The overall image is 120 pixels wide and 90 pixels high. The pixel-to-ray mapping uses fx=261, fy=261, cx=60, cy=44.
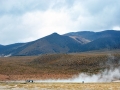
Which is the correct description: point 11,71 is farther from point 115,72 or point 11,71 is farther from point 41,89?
point 41,89

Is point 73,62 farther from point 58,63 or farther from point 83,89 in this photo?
point 83,89

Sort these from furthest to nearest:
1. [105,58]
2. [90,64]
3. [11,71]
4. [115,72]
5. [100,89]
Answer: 1. [105,58]
2. [90,64]
3. [11,71]
4. [115,72]
5. [100,89]

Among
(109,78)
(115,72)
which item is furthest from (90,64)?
(109,78)

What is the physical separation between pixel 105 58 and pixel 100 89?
137m

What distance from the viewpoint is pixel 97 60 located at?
189 metres

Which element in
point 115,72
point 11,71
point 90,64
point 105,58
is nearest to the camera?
point 115,72

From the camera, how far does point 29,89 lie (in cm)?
6244

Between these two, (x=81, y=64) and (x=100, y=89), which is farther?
(x=81, y=64)

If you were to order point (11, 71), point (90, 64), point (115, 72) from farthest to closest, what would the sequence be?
point (90, 64) → point (11, 71) → point (115, 72)

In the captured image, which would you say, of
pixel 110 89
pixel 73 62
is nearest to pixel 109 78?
pixel 110 89

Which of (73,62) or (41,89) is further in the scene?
(73,62)

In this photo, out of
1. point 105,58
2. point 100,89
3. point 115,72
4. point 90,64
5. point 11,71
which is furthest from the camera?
point 105,58

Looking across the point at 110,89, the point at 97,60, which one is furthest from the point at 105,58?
the point at 110,89

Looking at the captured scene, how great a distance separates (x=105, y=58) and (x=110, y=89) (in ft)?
446
